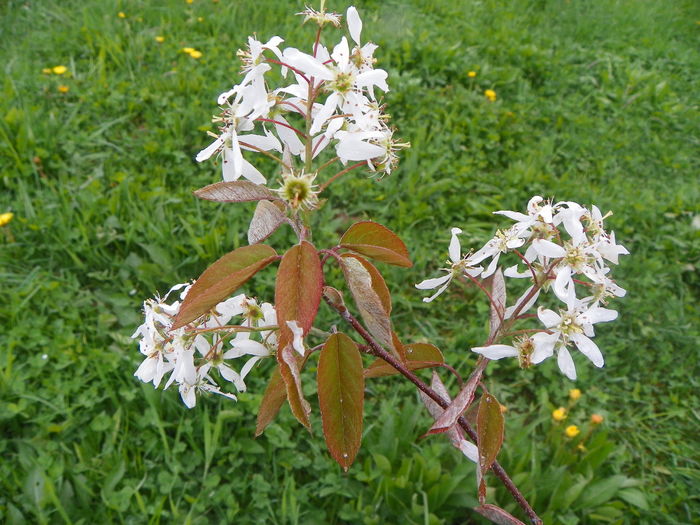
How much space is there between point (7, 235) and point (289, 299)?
2.14m

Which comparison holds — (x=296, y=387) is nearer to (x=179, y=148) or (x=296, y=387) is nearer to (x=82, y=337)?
(x=82, y=337)

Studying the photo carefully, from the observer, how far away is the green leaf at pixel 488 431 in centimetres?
90

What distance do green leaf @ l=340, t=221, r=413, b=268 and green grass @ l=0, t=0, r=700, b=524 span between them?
1.16m

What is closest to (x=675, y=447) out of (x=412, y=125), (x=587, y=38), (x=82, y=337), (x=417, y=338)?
(x=417, y=338)

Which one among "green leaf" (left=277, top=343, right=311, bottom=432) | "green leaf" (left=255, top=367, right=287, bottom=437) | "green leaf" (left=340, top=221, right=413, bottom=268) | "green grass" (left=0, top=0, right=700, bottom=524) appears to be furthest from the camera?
"green grass" (left=0, top=0, right=700, bottom=524)

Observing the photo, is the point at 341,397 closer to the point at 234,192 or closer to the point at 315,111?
the point at 234,192

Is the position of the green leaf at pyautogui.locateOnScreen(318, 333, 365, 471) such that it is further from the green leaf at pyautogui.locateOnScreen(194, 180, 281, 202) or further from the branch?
the green leaf at pyautogui.locateOnScreen(194, 180, 281, 202)

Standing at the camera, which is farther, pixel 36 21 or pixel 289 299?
pixel 36 21

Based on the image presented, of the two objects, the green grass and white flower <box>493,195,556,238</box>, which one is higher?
white flower <box>493,195,556,238</box>

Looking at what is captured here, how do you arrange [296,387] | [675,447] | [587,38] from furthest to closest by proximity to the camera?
1. [587,38]
2. [675,447]
3. [296,387]

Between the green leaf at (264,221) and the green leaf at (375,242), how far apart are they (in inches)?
4.0

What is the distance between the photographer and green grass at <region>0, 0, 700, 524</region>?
1935mm

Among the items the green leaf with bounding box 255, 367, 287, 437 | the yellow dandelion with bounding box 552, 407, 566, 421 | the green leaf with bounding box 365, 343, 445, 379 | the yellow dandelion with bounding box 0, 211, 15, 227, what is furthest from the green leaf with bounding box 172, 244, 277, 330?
the yellow dandelion with bounding box 0, 211, 15, 227

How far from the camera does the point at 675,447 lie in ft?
7.25
